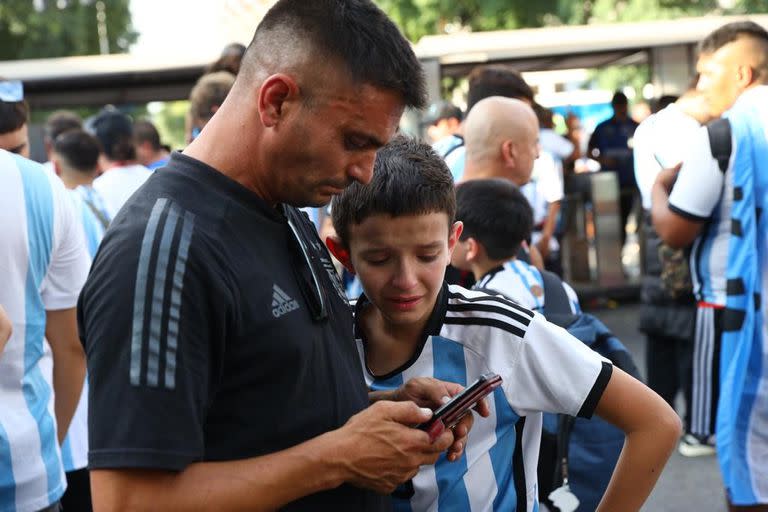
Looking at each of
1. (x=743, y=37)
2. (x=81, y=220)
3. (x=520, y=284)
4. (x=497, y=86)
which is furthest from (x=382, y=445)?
(x=497, y=86)

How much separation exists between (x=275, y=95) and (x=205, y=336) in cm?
44

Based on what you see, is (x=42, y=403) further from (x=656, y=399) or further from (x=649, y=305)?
(x=649, y=305)

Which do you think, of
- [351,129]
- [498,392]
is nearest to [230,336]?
[351,129]

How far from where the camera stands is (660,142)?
5449 mm

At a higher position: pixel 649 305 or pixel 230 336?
pixel 230 336

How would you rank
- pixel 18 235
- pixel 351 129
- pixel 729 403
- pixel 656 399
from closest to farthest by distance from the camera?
pixel 351 129 → pixel 656 399 → pixel 18 235 → pixel 729 403

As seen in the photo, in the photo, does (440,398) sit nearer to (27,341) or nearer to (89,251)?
(27,341)

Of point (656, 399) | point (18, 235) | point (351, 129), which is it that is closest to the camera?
point (351, 129)

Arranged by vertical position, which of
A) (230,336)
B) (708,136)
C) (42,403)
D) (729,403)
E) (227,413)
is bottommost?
(729,403)

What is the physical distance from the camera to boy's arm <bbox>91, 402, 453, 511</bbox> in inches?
55.3

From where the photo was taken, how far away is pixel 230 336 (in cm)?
149

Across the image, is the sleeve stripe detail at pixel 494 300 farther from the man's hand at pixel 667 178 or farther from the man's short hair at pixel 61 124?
the man's short hair at pixel 61 124

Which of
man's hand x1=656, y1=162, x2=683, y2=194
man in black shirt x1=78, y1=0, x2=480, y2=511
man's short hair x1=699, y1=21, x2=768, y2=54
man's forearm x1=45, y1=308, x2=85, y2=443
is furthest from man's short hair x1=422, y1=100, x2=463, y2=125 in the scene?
man in black shirt x1=78, y1=0, x2=480, y2=511

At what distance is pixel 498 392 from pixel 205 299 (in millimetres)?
883
